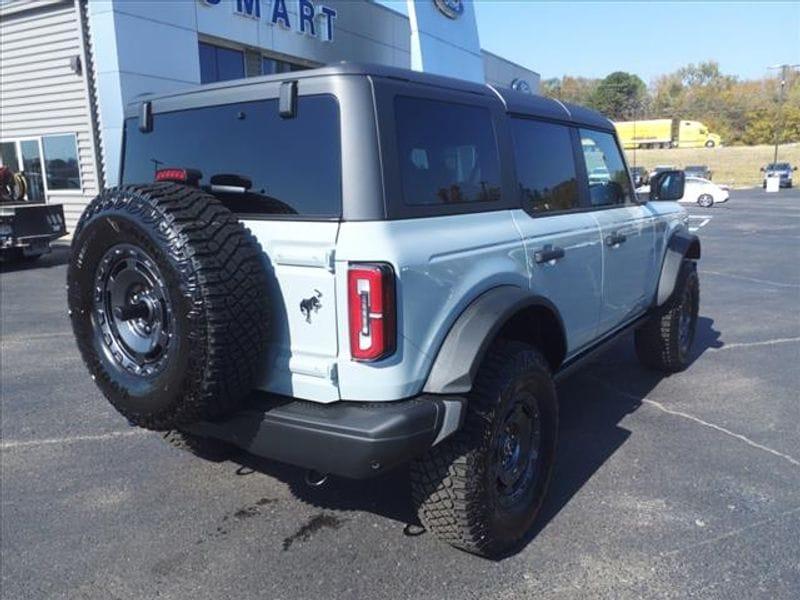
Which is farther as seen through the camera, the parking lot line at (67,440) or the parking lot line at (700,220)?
the parking lot line at (700,220)

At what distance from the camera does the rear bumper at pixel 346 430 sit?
2.38 meters

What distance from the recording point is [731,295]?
916 centimetres

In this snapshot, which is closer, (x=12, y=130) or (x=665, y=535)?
(x=665, y=535)

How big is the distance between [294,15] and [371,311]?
16624 millimetres

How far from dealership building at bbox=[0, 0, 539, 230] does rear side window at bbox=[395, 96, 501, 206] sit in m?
9.10

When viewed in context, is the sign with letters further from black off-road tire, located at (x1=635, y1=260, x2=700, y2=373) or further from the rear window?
the rear window

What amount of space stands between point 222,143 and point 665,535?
2.69 metres

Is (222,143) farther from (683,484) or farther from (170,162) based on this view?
(683,484)

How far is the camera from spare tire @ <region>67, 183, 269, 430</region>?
7.85 feet

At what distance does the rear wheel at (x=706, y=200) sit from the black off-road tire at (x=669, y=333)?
27955 millimetres

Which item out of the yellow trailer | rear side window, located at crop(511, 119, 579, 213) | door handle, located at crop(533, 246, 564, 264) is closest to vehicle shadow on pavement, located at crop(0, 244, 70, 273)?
rear side window, located at crop(511, 119, 579, 213)

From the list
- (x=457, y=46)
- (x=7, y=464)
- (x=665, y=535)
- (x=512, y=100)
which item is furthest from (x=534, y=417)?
(x=457, y=46)

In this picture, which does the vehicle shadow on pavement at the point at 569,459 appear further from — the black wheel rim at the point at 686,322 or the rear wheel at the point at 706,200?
the rear wheel at the point at 706,200

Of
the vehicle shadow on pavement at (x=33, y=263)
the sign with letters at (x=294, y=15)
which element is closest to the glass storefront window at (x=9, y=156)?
the vehicle shadow on pavement at (x=33, y=263)
